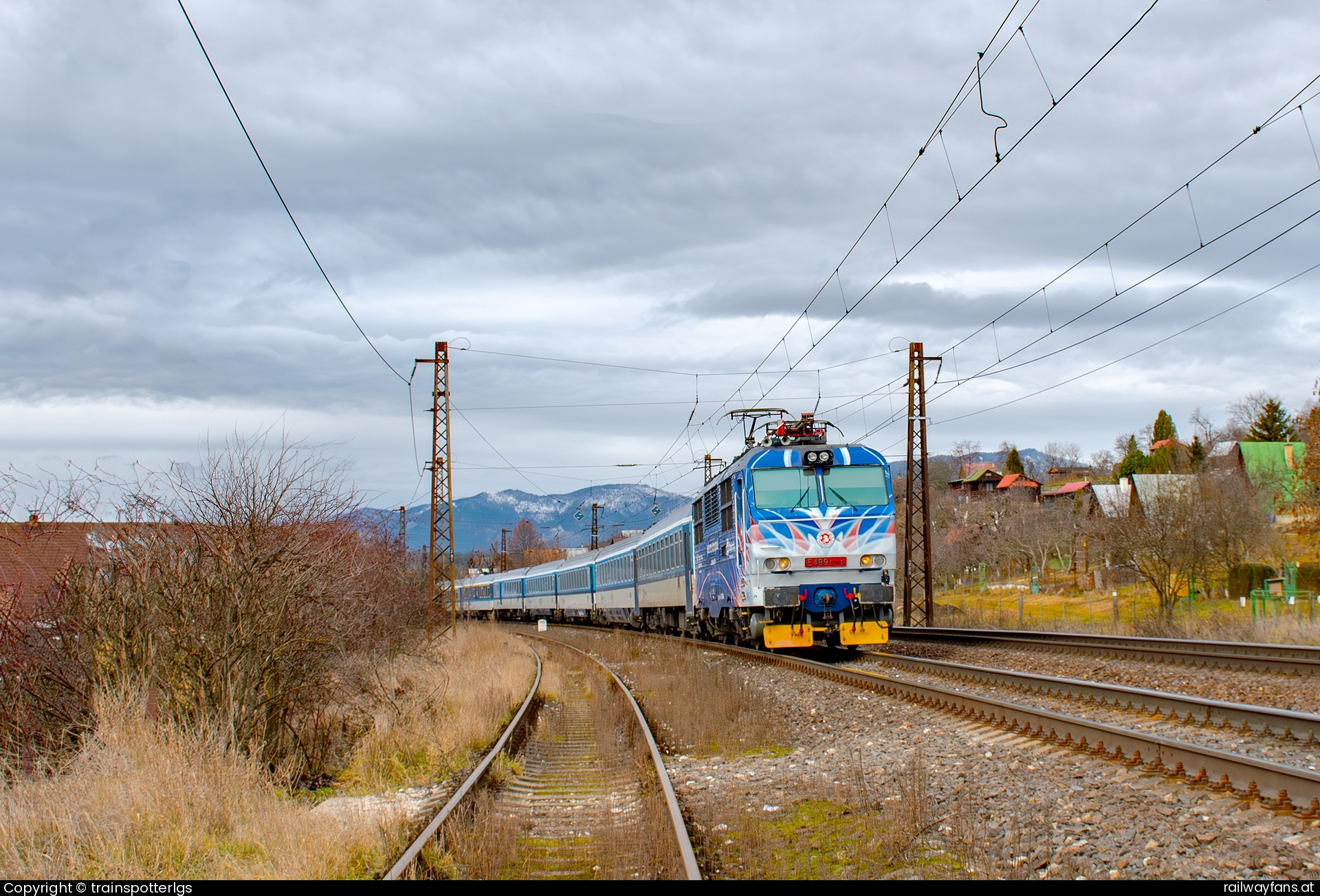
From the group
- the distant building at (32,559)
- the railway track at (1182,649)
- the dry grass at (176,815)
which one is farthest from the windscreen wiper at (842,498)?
the distant building at (32,559)

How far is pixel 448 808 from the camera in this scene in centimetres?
763

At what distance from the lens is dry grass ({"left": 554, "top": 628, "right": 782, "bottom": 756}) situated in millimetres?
11289

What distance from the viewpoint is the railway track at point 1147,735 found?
631cm

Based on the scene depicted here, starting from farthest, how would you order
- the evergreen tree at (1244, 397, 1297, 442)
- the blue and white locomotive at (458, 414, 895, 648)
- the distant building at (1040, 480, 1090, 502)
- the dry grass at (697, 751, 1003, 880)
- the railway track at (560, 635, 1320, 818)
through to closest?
the distant building at (1040, 480, 1090, 502)
the evergreen tree at (1244, 397, 1297, 442)
the blue and white locomotive at (458, 414, 895, 648)
the railway track at (560, 635, 1320, 818)
the dry grass at (697, 751, 1003, 880)

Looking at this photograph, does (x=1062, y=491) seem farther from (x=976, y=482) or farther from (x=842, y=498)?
(x=842, y=498)

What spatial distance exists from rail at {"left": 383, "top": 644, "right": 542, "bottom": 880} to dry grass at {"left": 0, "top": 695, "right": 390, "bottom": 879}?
0.91 feet

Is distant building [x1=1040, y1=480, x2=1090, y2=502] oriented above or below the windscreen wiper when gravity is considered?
above

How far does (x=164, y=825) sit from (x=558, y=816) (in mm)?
2983

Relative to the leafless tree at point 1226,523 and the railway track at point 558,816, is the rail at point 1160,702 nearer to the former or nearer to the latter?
the railway track at point 558,816

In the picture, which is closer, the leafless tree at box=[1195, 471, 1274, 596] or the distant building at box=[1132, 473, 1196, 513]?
the distant building at box=[1132, 473, 1196, 513]

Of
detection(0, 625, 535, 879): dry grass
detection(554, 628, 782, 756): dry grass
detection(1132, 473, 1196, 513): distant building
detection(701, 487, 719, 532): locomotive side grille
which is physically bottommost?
detection(554, 628, 782, 756): dry grass

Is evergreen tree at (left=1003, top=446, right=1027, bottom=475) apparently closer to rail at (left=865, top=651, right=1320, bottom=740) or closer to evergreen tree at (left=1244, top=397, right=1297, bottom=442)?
evergreen tree at (left=1244, top=397, right=1297, bottom=442)

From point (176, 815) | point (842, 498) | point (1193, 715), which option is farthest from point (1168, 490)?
point (176, 815)

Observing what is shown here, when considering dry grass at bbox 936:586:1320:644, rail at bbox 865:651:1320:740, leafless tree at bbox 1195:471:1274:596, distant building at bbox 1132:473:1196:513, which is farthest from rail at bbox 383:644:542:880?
leafless tree at bbox 1195:471:1274:596
